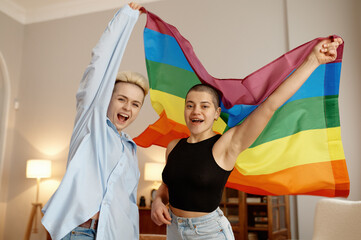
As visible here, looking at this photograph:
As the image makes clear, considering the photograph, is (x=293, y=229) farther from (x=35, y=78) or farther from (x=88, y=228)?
(x=35, y=78)

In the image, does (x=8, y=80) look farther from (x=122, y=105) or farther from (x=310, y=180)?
(x=310, y=180)

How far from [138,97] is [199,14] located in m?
3.81

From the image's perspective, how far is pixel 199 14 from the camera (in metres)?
5.16

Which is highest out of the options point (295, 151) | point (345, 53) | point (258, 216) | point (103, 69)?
point (345, 53)

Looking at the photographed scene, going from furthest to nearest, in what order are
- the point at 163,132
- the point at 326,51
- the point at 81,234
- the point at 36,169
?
the point at 36,169
the point at 163,132
the point at 326,51
the point at 81,234

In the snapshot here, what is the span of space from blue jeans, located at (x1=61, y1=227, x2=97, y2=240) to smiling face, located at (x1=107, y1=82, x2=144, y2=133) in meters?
0.53

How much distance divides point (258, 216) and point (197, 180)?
290 cm

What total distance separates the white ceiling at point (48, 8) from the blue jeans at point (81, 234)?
512cm

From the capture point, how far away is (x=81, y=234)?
1311mm

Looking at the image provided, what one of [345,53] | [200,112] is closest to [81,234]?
[200,112]

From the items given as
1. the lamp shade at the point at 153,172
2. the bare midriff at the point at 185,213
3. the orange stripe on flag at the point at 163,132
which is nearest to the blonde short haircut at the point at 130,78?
the orange stripe on flag at the point at 163,132

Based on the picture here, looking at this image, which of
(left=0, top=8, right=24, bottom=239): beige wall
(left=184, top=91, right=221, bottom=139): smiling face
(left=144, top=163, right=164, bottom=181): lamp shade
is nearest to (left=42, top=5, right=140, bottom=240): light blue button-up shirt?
(left=184, top=91, right=221, bottom=139): smiling face

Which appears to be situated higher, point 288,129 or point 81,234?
point 288,129

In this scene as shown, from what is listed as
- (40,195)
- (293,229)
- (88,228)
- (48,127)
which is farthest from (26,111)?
(88,228)
